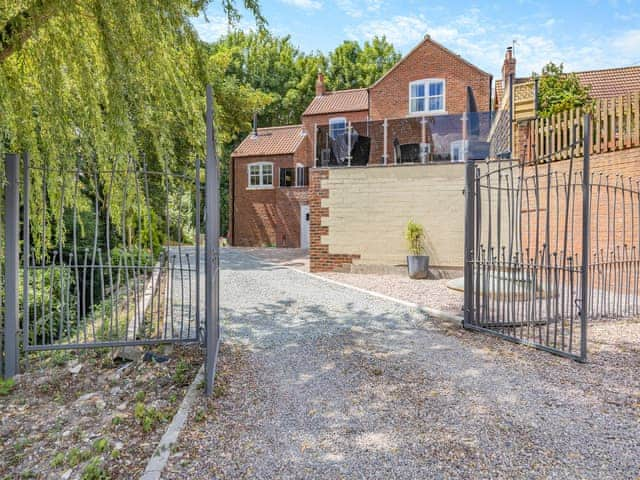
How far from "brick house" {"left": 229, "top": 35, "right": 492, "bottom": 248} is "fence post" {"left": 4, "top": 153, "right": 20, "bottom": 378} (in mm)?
7593

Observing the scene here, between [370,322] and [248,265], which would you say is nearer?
[370,322]

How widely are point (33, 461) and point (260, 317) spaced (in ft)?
12.0

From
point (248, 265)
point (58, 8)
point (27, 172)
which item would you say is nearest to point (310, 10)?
point (58, 8)

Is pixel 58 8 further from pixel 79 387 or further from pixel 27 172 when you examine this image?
pixel 79 387

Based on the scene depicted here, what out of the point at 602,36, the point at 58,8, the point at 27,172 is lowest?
the point at 27,172

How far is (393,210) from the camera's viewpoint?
10.3m

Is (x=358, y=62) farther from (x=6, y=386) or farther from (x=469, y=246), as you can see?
(x=6, y=386)

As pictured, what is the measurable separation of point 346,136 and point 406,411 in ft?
27.4

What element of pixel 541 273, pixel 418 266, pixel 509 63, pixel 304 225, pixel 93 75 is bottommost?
pixel 418 266

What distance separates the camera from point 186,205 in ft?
88.8

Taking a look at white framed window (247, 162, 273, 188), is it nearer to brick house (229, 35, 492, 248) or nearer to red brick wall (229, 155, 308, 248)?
brick house (229, 35, 492, 248)

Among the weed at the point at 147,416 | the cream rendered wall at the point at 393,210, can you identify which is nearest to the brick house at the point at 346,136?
the cream rendered wall at the point at 393,210

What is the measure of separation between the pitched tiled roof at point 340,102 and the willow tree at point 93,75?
18462 mm

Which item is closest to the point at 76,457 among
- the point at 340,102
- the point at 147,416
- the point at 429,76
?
the point at 147,416
